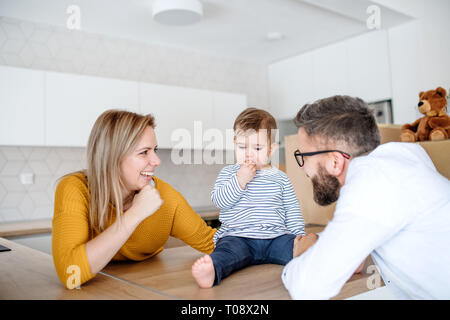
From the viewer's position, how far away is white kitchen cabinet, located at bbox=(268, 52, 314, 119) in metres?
4.01

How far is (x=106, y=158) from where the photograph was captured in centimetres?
104

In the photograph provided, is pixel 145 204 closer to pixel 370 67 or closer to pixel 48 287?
pixel 48 287

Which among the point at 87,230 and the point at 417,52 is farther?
the point at 417,52

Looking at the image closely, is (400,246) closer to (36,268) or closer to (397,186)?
(397,186)

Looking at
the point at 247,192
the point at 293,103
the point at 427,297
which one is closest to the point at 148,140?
the point at 247,192

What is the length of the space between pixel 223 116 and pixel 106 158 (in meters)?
2.62

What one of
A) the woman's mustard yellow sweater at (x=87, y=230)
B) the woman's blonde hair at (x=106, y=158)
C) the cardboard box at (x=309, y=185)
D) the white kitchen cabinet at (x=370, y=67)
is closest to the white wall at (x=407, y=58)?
the white kitchen cabinet at (x=370, y=67)

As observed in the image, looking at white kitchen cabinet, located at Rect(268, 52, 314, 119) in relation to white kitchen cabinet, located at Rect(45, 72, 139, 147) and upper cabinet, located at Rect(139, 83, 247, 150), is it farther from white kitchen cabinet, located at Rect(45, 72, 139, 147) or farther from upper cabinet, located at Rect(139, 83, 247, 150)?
white kitchen cabinet, located at Rect(45, 72, 139, 147)

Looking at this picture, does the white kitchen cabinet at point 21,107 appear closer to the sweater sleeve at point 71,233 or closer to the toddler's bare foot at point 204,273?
the sweater sleeve at point 71,233

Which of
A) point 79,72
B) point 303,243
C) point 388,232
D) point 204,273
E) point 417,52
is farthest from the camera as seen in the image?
point 79,72

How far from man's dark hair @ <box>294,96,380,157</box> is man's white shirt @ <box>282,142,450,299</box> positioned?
0.08 m

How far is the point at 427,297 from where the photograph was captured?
0.81 metres

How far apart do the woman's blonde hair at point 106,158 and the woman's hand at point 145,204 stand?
87 mm

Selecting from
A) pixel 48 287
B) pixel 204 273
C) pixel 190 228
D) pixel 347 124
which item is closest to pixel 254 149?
pixel 190 228
